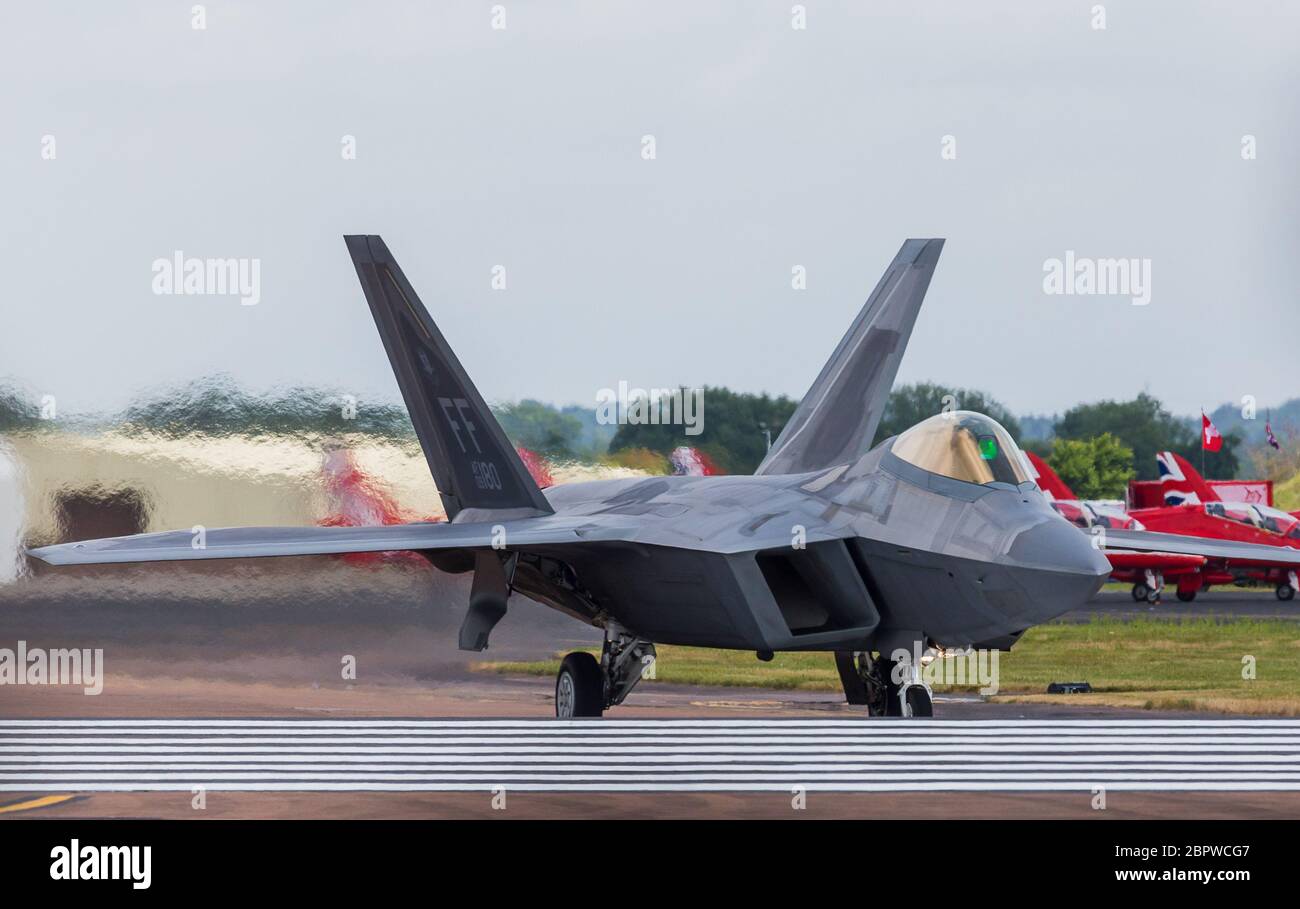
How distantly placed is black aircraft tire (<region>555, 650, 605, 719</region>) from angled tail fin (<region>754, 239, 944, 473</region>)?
3.10 meters

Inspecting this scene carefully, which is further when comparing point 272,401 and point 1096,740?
point 272,401

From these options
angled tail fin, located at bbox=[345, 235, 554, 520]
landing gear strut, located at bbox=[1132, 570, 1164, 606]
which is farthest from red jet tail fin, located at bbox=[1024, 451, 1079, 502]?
angled tail fin, located at bbox=[345, 235, 554, 520]

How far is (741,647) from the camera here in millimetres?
13281

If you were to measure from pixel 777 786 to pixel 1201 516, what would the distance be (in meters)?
29.0

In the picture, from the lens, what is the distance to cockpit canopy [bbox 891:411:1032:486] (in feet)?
40.8

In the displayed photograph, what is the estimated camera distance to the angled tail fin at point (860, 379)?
1692 centimetres

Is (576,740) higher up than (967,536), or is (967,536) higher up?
(967,536)

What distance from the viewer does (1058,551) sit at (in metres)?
11.5

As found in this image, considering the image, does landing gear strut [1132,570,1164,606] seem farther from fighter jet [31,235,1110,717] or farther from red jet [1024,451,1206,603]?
fighter jet [31,235,1110,717]

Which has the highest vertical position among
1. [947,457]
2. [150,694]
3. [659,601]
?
[947,457]

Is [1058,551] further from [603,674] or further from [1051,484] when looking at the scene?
[1051,484]

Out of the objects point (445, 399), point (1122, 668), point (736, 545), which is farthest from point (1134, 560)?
point (736, 545)
